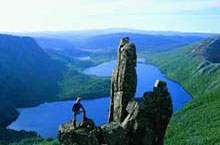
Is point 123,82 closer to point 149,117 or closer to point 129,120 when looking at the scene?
point 129,120

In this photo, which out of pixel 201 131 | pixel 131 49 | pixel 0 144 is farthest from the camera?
pixel 0 144

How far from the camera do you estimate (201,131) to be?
12031cm

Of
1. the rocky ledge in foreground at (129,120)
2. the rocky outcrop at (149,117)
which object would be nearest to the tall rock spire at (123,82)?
the rocky ledge in foreground at (129,120)

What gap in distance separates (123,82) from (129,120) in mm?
3639

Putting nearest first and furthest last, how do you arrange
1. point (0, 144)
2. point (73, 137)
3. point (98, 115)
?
1. point (73, 137)
2. point (0, 144)
3. point (98, 115)

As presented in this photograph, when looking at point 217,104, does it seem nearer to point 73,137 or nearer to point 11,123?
point 11,123

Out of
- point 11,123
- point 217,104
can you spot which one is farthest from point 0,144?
point 217,104

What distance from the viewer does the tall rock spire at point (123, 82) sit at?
96.2ft

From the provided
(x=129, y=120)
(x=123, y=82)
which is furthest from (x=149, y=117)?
(x=123, y=82)

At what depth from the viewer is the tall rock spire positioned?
96.2 feet

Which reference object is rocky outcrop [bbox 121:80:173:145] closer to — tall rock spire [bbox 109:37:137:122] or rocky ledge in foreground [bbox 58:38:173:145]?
rocky ledge in foreground [bbox 58:38:173:145]

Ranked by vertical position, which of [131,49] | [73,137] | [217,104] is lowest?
[73,137]

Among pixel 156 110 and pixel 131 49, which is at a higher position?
pixel 131 49

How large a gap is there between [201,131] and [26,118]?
93191mm
